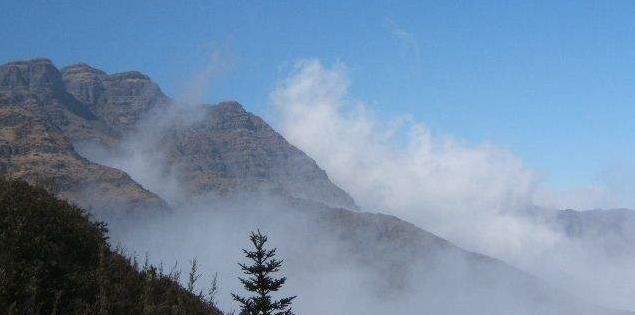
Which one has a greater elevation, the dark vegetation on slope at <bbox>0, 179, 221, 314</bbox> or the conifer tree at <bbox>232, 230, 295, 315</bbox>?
the conifer tree at <bbox>232, 230, 295, 315</bbox>

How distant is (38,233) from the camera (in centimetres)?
1305

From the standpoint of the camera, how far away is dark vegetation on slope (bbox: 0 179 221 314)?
11.2m

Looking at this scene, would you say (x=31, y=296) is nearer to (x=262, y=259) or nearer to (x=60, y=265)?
(x=60, y=265)

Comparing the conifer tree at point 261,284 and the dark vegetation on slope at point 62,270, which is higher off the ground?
A: the conifer tree at point 261,284

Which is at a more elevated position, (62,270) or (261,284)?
(261,284)

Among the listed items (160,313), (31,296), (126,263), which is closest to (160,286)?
(126,263)

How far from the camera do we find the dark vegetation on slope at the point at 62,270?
1123cm

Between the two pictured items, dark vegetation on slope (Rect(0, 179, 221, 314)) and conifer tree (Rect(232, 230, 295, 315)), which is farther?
conifer tree (Rect(232, 230, 295, 315))

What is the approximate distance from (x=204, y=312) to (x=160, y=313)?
2.66 metres

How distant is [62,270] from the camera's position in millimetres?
12664

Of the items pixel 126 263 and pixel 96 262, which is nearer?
pixel 96 262

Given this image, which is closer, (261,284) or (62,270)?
(62,270)

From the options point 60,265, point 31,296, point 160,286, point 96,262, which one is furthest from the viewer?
point 160,286

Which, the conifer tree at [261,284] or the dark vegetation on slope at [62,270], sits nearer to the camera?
the dark vegetation on slope at [62,270]
